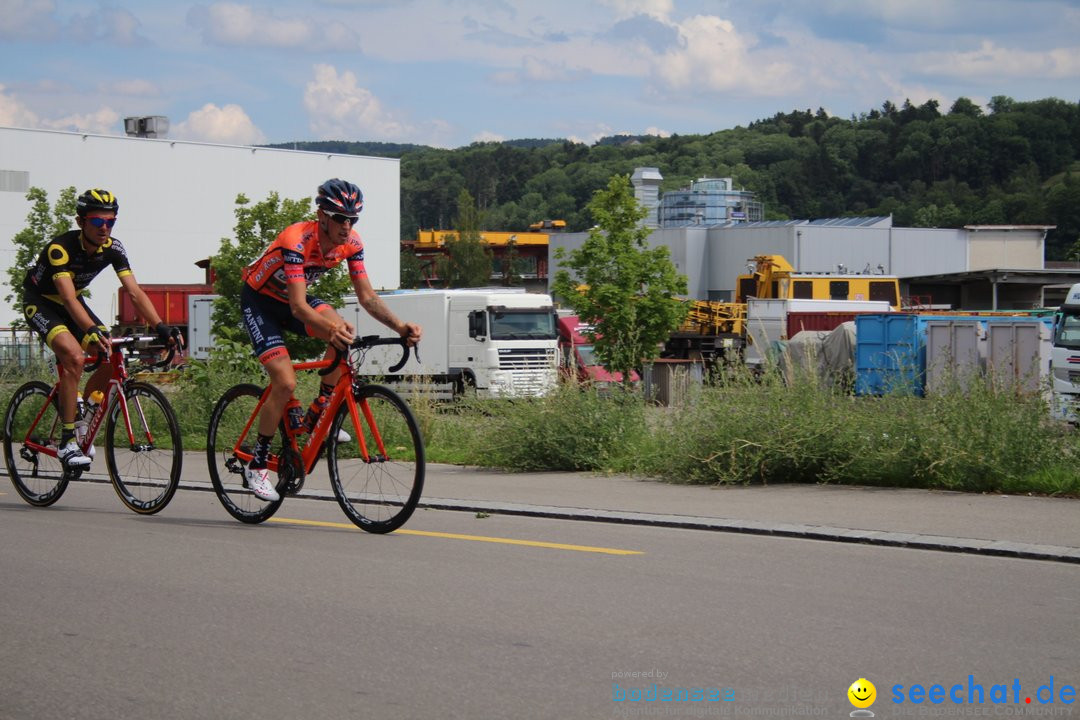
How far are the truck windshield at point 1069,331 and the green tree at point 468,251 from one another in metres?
79.7

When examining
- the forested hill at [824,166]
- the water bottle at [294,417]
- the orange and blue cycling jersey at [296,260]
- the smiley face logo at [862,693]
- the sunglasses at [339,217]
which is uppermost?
the forested hill at [824,166]

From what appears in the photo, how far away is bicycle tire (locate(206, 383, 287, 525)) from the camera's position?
8922mm

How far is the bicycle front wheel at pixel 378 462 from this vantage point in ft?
26.6

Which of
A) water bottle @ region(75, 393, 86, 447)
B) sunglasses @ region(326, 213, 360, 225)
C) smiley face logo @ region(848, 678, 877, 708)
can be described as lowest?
smiley face logo @ region(848, 678, 877, 708)

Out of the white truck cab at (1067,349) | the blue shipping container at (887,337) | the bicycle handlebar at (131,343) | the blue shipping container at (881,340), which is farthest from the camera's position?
the blue shipping container at (881,340)

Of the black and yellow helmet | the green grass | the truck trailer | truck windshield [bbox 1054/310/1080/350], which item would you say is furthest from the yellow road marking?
the truck trailer

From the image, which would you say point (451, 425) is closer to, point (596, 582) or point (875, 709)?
point (596, 582)

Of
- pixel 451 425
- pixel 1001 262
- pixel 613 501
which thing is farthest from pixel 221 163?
pixel 613 501

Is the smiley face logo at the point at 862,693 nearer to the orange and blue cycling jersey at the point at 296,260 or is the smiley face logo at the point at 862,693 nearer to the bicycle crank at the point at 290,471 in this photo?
the orange and blue cycling jersey at the point at 296,260

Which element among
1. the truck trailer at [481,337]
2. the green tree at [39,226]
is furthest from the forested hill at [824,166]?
the truck trailer at [481,337]

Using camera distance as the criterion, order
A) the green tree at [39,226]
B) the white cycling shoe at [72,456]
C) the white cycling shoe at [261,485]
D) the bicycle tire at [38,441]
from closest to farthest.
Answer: the white cycling shoe at [261,485] < the white cycling shoe at [72,456] < the bicycle tire at [38,441] < the green tree at [39,226]

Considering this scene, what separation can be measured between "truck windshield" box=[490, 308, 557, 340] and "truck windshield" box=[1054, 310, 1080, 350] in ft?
54.5

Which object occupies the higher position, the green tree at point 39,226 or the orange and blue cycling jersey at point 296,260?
the green tree at point 39,226

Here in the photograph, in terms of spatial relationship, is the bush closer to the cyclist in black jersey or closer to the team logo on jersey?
the cyclist in black jersey
